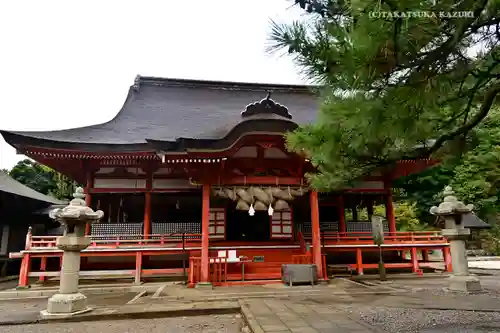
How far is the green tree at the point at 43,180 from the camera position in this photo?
23.4 meters

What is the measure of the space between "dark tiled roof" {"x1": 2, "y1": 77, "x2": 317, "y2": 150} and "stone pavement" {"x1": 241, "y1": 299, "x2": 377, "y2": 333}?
16.9 ft

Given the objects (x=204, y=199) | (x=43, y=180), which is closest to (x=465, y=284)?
(x=204, y=199)

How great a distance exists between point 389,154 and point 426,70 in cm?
124

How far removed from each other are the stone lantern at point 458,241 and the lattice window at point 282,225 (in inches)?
196

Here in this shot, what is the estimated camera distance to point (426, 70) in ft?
7.64

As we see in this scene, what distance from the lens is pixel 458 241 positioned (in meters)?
7.66

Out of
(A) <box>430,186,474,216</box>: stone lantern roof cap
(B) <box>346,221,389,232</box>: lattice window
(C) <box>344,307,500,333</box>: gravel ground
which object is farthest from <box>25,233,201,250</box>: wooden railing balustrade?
(A) <box>430,186,474,216</box>: stone lantern roof cap

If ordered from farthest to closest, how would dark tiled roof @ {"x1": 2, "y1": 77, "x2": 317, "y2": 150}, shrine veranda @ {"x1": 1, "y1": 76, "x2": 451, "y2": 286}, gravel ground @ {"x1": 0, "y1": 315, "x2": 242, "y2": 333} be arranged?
1. dark tiled roof @ {"x1": 2, "y1": 77, "x2": 317, "y2": 150}
2. shrine veranda @ {"x1": 1, "y1": 76, "x2": 451, "y2": 286}
3. gravel ground @ {"x1": 0, "y1": 315, "x2": 242, "y2": 333}

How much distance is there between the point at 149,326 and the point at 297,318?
7.36ft

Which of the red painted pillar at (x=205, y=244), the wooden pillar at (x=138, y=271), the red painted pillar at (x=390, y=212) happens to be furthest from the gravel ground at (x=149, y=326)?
the red painted pillar at (x=390, y=212)

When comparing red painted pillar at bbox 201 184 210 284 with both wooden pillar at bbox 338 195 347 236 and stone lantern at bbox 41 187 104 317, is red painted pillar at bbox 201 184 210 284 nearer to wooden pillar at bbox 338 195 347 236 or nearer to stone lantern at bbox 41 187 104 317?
stone lantern at bbox 41 187 104 317

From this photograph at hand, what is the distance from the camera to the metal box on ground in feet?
27.7

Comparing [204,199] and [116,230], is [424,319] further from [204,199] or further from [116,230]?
[116,230]

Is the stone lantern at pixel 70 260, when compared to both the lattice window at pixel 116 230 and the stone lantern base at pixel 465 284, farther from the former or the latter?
the stone lantern base at pixel 465 284
